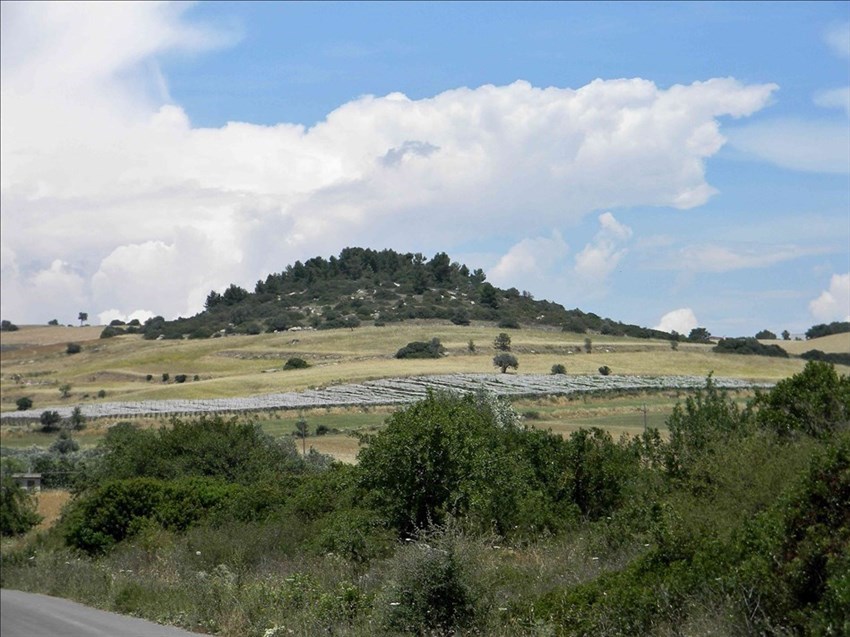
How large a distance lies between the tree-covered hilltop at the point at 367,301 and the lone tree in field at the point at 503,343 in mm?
5740

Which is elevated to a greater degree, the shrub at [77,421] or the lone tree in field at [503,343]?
the lone tree in field at [503,343]

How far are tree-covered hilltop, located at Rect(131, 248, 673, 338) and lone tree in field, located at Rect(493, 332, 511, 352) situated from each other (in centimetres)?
574

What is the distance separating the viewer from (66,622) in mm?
17062

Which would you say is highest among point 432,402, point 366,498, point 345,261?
point 345,261

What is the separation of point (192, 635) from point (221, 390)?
2585 inches

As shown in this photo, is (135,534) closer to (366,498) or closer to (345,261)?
(366,498)

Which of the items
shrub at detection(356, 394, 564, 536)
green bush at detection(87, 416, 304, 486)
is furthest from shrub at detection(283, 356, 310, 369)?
shrub at detection(356, 394, 564, 536)

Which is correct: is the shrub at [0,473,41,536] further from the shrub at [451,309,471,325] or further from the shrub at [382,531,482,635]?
the shrub at [451,309,471,325]

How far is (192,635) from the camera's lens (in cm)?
1456

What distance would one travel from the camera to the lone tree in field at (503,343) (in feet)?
255

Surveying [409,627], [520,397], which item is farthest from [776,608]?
[520,397]

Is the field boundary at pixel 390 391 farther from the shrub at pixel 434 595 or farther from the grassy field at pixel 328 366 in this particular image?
the shrub at pixel 434 595

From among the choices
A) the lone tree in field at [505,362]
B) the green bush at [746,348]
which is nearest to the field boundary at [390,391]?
the lone tree in field at [505,362]

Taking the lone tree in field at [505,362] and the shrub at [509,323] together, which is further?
the shrub at [509,323]
